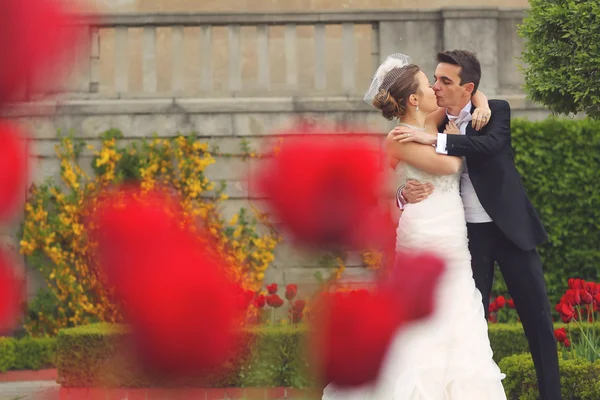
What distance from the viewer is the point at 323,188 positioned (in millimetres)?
540

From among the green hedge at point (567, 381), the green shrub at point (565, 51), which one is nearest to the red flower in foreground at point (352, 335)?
the green hedge at point (567, 381)

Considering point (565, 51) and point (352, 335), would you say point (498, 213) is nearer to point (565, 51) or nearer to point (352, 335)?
point (565, 51)

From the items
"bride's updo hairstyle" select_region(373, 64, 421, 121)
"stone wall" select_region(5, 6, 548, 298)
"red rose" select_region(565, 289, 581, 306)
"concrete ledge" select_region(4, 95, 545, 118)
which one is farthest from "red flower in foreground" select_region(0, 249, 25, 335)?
"concrete ledge" select_region(4, 95, 545, 118)

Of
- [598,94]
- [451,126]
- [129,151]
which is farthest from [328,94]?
[451,126]

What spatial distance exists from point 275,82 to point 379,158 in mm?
9118

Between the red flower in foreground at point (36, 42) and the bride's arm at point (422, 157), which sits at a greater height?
the bride's arm at point (422, 157)

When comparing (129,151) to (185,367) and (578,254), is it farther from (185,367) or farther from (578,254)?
(185,367)

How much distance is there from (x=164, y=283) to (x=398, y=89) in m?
1.65

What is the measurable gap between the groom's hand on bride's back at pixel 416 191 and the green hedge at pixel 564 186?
5259 mm

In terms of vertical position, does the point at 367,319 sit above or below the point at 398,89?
below

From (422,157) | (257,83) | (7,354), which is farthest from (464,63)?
(7,354)

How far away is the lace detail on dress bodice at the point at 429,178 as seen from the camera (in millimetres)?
3605

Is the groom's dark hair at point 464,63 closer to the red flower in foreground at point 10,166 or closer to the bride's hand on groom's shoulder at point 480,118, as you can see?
the bride's hand on groom's shoulder at point 480,118

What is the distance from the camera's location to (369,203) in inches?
22.4
